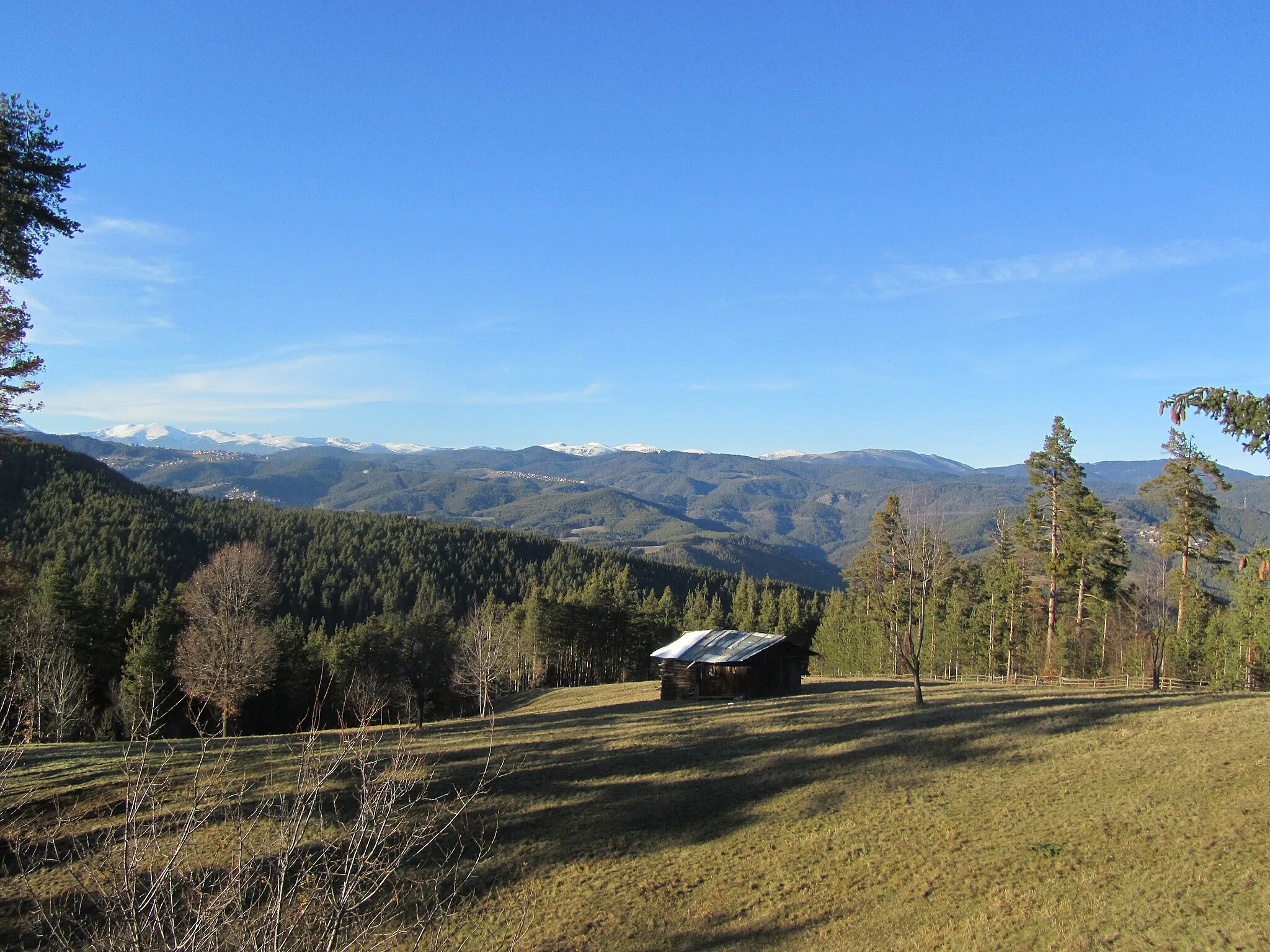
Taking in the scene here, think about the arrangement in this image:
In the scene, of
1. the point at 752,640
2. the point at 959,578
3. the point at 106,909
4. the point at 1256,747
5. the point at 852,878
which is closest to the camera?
the point at 106,909

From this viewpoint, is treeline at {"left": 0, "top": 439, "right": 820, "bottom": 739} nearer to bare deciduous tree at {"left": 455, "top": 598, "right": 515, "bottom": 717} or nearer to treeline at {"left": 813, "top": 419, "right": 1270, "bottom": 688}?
bare deciduous tree at {"left": 455, "top": 598, "right": 515, "bottom": 717}

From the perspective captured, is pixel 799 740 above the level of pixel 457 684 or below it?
above

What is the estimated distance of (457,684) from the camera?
2210 inches

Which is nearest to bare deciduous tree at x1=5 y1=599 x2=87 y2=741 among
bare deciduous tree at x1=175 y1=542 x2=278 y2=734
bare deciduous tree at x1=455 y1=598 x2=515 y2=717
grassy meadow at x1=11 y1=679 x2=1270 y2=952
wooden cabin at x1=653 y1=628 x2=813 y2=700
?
bare deciduous tree at x1=175 y1=542 x2=278 y2=734

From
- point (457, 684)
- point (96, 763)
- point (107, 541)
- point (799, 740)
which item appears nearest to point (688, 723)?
point (799, 740)

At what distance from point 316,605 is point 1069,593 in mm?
125107

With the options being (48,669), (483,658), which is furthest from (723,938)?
(48,669)

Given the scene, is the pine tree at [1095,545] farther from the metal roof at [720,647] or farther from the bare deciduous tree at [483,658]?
the bare deciduous tree at [483,658]

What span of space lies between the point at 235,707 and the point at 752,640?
2947 cm

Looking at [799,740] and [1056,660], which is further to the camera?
[1056,660]

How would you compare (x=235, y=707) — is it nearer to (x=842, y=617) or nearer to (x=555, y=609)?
(x=555, y=609)

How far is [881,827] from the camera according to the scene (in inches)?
770

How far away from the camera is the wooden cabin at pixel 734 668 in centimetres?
4403

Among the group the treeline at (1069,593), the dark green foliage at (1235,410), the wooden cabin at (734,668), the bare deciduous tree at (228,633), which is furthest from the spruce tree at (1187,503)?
the bare deciduous tree at (228,633)
